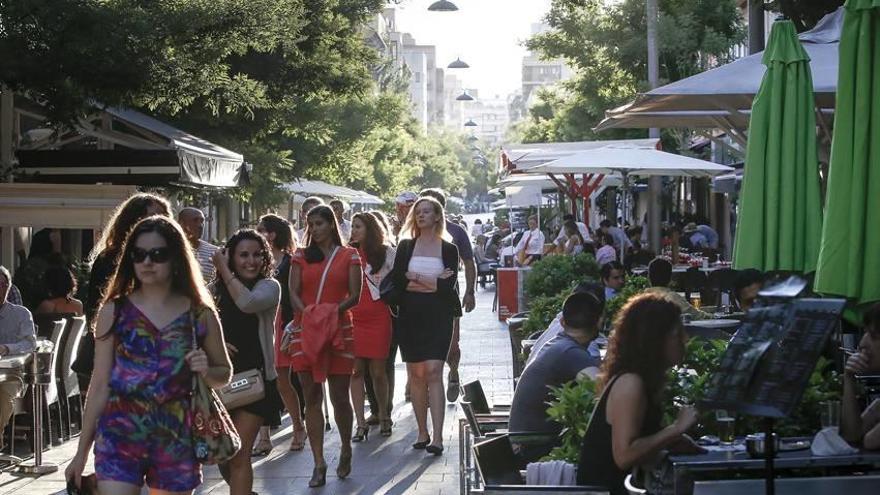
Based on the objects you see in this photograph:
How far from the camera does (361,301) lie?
12352mm

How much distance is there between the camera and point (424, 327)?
11320 millimetres

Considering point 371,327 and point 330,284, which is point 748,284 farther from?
point 371,327

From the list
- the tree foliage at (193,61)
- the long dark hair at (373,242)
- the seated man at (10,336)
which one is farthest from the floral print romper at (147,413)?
the tree foliage at (193,61)

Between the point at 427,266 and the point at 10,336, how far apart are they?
3048 millimetres

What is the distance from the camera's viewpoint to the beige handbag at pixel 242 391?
7.80 m

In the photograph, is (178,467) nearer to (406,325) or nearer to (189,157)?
(406,325)

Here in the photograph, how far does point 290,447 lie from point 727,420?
6.38 m

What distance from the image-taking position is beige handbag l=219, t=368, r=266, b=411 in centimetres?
780

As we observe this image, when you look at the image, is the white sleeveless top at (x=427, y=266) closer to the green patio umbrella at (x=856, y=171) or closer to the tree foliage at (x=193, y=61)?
the tree foliage at (x=193, y=61)

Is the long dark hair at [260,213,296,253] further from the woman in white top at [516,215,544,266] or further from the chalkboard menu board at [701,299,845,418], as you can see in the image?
the woman in white top at [516,215,544,266]

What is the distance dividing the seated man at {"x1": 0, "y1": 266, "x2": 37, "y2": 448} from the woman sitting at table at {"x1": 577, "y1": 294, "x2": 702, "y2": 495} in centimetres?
576

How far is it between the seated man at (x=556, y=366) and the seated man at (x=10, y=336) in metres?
4.32

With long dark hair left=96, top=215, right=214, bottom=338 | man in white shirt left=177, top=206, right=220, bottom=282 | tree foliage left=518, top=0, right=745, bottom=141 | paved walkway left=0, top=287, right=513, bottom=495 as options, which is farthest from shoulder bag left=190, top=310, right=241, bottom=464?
tree foliage left=518, top=0, right=745, bottom=141

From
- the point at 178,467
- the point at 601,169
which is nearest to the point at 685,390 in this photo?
the point at 178,467
